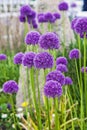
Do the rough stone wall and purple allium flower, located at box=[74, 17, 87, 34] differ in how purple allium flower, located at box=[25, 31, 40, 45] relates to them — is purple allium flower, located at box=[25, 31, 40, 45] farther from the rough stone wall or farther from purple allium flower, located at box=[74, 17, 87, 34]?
the rough stone wall

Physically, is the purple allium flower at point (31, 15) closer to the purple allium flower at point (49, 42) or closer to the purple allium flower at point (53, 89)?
the purple allium flower at point (49, 42)

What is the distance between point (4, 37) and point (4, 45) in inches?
11.5

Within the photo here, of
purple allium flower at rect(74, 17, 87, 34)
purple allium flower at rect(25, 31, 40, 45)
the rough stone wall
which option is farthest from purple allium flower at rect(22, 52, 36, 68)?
the rough stone wall

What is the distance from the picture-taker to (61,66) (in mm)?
2287

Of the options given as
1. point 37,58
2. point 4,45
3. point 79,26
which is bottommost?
point 4,45

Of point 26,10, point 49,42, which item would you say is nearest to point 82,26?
point 49,42

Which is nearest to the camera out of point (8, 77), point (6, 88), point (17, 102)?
point (6, 88)

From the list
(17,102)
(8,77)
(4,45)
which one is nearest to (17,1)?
(4,45)

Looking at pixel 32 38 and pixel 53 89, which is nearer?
pixel 53 89

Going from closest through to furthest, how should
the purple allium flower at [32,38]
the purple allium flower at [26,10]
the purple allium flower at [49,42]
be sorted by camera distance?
the purple allium flower at [49,42] < the purple allium flower at [32,38] < the purple allium flower at [26,10]

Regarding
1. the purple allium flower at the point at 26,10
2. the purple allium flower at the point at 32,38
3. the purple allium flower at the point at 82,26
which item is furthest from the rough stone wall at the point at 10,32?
the purple allium flower at the point at 82,26

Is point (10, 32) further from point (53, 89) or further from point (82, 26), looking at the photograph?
point (53, 89)

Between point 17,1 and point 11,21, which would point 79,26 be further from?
point 17,1

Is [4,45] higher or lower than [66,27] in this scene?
lower
